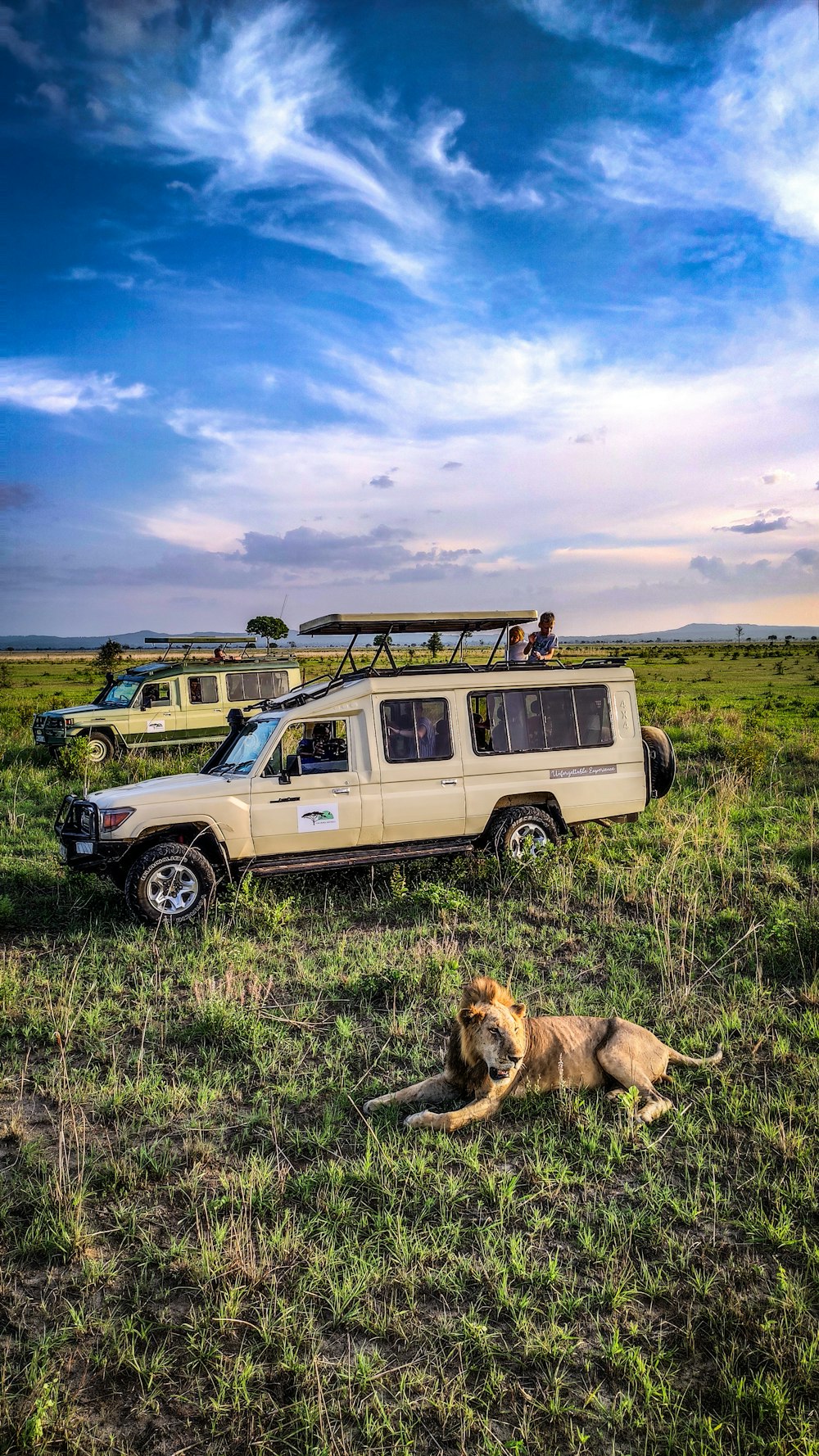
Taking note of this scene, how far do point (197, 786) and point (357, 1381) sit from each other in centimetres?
515

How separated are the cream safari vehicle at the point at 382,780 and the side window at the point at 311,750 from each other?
0.02m

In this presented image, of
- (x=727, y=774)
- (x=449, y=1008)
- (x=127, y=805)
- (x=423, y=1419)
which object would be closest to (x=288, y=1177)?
(x=423, y=1419)

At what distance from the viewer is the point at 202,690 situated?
55.7ft

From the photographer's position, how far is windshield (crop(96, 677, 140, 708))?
53.4 ft

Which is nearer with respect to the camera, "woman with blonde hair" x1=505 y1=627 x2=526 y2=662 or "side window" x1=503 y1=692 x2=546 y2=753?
"side window" x1=503 y1=692 x2=546 y2=753

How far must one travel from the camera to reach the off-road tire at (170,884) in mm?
7020

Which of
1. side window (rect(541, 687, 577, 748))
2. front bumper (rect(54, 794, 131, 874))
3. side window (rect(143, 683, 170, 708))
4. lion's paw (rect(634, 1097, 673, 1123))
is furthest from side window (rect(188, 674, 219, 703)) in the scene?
lion's paw (rect(634, 1097, 673, 1123))

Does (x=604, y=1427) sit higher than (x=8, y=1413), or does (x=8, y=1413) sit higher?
(x=8, y=1413)

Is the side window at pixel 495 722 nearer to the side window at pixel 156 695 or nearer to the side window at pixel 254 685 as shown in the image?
the side window at pixel 254 685

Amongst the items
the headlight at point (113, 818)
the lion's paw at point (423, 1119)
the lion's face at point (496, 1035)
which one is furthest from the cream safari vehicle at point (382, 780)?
the lion's face at point (496, 1035)

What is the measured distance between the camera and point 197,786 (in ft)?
23.8

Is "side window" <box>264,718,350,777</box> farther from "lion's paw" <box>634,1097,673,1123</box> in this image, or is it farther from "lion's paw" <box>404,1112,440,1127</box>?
"lion's paw" <box>634,1097,673,1123</box>

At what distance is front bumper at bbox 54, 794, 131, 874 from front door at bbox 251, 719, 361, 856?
1233mm

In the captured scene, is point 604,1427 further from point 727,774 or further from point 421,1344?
point 727,774
